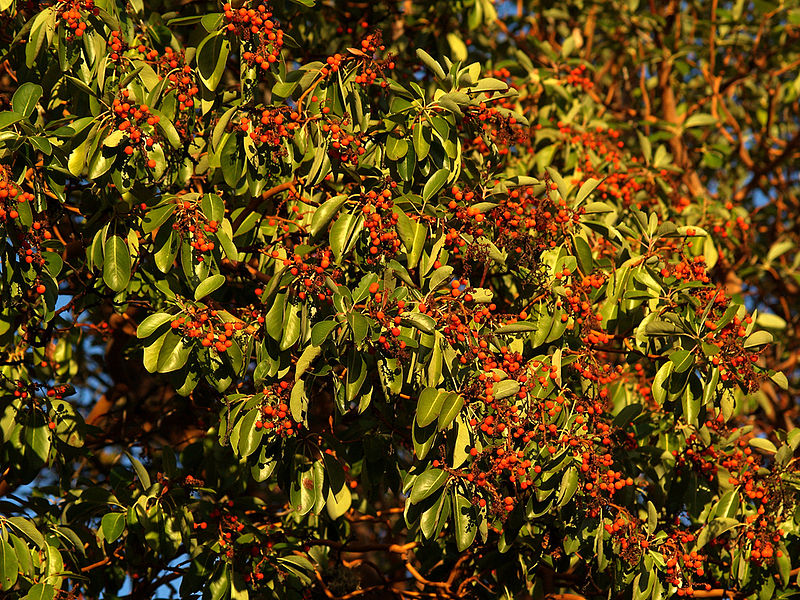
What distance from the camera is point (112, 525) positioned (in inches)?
135

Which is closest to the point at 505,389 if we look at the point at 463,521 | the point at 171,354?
the point at 463,521

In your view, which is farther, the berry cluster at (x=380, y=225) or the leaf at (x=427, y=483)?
the berry cluster at (x=380, y=225)

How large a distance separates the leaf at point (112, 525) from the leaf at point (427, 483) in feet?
3.90

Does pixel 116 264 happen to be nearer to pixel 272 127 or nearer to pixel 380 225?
pixel 272 127

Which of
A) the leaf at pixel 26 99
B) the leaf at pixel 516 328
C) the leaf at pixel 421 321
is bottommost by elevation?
the leaf at pixel 516 328

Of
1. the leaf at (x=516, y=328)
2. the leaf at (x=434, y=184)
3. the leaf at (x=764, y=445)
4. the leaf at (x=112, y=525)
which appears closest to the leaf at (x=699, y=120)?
the leaf at (x=764, y=445)

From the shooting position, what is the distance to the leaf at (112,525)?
339cm

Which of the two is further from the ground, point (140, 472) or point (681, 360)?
point (681, 360)

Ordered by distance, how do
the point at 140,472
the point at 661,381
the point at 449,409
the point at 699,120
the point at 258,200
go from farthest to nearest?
1. the point at 699,120
2. the point at 258,200
3. the point at 140,472
4. the point at 661,381
5. the point at 449,409

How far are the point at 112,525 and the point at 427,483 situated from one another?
1268 millimetres

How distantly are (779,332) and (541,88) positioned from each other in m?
2.31

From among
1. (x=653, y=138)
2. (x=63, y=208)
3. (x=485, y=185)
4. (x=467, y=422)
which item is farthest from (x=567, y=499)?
(x=653, y=138)

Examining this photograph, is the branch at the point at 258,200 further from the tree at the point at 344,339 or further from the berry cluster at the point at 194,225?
the berry cluster at the point at 194,225

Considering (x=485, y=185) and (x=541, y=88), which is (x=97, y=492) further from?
(x=541, y=88)
